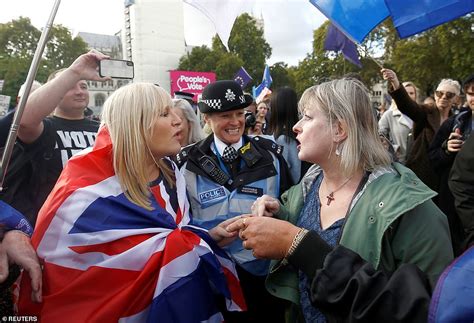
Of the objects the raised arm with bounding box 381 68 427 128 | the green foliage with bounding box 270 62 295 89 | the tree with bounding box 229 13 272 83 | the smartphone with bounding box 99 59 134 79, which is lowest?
the raised arm with bounding box 381 68 427 128

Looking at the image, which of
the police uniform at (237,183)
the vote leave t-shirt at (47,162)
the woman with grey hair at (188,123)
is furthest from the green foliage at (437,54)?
the vote leave t-shirt at (47,162)

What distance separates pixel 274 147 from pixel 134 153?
3.71ft

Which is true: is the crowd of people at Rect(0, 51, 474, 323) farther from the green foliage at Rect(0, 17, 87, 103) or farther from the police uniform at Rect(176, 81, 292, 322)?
the green foliage at Rect(0, 17, 87, 103)

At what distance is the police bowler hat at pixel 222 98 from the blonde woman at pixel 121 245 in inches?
30.3

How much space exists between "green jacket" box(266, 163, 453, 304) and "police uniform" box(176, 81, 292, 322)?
3.15ft

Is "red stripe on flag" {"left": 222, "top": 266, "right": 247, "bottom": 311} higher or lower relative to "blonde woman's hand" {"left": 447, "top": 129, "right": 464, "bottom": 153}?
lower

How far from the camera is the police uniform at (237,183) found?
2.35 meters

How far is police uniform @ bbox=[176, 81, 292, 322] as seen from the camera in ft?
7.72

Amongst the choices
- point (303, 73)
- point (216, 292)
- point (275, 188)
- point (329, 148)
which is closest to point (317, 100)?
point (329, 148)

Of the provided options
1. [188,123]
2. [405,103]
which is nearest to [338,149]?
[188,123]

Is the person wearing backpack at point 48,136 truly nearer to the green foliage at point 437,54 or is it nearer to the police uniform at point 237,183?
the police uniform at point 237,183

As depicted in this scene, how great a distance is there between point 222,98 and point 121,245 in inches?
52.2

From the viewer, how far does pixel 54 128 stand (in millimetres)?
2936

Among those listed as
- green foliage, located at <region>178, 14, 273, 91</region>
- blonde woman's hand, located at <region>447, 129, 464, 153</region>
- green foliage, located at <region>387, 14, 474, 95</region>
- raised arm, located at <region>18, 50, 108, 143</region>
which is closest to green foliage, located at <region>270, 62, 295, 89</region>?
green foliage, located at <region>178, 14, 273, 91</region>
